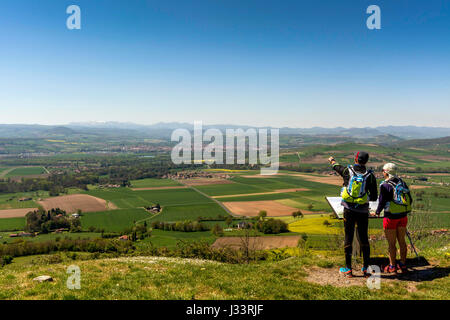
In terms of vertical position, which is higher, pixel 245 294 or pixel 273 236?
pixel 245 294

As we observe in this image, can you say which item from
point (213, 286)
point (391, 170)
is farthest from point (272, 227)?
point (213, 286)

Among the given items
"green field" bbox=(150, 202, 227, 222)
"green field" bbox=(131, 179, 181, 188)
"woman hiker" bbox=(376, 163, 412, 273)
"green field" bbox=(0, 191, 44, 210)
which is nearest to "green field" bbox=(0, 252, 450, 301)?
"woman hiker" bbox=(376, 163, 412, 273)

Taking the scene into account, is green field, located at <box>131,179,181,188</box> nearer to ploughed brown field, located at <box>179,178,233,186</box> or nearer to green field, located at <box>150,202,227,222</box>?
ploughed brown field, located at <box>179,178,233,186</box>

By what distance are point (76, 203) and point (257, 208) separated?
5904cm

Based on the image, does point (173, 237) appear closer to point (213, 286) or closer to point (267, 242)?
point (267, 242)

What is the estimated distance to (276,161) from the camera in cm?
17038

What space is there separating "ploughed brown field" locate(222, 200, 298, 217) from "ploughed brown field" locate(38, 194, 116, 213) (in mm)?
37515

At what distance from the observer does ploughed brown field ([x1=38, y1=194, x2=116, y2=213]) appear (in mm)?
80238

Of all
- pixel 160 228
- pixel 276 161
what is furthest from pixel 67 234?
pixel 276 161

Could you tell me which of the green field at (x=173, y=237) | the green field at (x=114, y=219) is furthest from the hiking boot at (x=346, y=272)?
the green field at (x=114, y=219)

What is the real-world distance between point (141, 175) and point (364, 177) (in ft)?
466

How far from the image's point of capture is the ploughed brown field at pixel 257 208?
6888 centimetres

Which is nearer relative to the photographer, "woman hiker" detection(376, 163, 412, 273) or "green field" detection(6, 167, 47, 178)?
"woman hiker" detection(376, 163, 412, 273)
